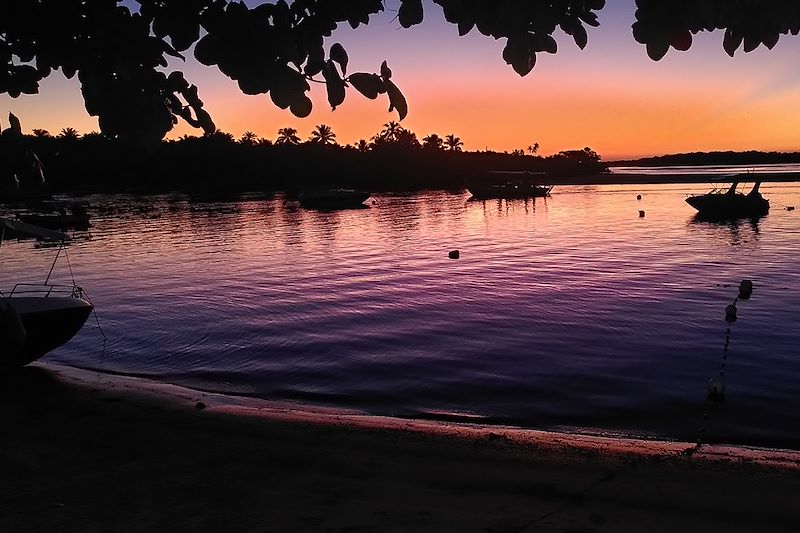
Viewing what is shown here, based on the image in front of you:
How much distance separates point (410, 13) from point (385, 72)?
78 cm

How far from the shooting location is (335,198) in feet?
270

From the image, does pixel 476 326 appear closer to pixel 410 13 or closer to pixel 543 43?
pixel 543 43

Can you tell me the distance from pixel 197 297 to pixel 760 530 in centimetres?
2171

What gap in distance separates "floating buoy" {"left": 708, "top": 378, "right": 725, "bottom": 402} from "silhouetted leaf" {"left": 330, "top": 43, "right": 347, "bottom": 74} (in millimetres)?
10324

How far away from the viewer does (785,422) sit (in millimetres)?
9898

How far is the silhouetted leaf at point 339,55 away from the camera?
10.4 ft

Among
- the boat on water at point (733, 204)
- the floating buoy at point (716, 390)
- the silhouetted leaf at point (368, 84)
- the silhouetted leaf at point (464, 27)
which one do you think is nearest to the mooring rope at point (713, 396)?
the floating buoy at point (716, 390)

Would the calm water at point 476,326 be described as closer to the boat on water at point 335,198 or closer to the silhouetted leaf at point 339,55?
the silhouetted leaf at point 339,55

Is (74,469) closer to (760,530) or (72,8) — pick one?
(72,8)

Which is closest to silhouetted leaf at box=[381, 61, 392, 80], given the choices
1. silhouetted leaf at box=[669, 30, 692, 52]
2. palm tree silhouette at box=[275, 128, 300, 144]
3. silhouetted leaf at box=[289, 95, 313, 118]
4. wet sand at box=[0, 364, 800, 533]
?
silhouetted leaf at box=[289, 95, 313, 118]

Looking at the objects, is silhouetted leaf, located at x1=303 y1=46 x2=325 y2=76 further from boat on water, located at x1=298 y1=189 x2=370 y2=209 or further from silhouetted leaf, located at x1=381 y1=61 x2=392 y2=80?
boat on water, located at x1=298 y1=189 x2=370 y2=209

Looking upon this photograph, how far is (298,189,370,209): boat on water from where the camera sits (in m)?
81.1

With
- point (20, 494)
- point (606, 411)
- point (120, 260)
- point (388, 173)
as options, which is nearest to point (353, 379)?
point (606, 411)

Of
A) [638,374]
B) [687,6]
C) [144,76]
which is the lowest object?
[638,374]
